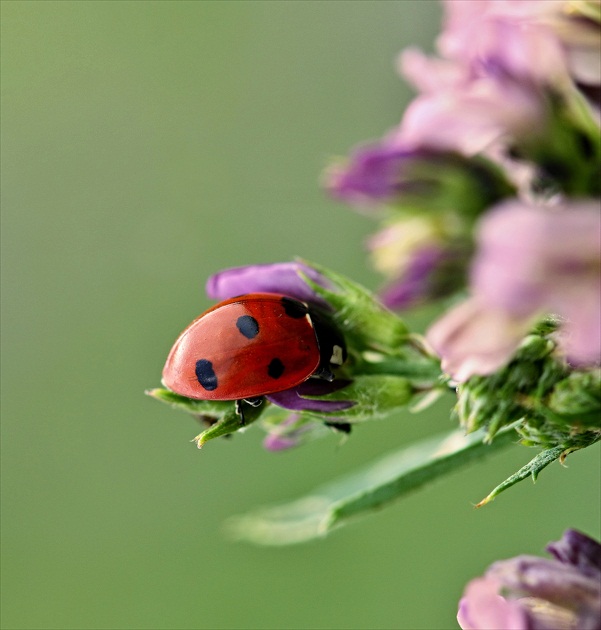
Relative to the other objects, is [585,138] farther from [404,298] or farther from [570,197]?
[404,298]

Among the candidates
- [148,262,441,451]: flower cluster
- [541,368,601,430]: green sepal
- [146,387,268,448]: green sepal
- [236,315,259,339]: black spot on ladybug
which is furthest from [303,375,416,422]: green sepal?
[541,368,601,430]: green sepal

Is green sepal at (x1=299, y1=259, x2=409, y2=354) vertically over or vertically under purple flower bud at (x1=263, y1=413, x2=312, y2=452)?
over

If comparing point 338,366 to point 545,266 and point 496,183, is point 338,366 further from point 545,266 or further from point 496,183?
point 545,266

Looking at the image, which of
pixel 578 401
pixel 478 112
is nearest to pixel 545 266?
pixel 578 401

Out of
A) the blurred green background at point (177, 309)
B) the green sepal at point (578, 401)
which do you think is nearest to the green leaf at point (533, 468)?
the green sepal at point (578, 401)

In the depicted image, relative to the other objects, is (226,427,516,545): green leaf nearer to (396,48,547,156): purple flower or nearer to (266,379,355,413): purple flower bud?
(266,379,355,413): purple flower bud

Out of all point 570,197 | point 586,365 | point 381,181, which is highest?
point 381,181

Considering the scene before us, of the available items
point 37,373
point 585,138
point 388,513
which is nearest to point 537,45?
point 585,138
